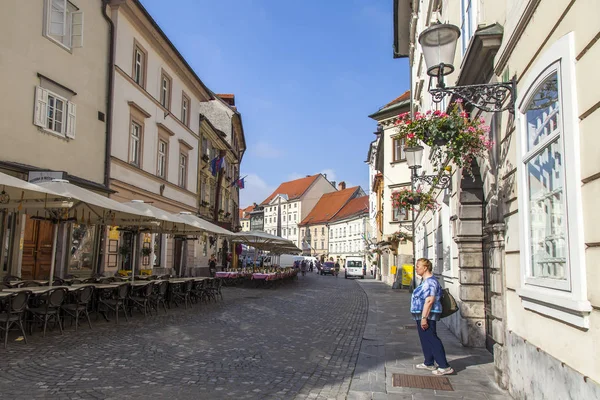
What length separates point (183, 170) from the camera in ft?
86.1

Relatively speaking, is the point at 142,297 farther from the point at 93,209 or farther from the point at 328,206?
the point at 328,206

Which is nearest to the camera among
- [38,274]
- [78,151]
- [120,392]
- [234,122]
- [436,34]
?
[120,392]

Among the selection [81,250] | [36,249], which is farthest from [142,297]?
[81,250]

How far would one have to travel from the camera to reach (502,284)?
6363 millimetres

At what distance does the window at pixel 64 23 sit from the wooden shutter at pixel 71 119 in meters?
1.81

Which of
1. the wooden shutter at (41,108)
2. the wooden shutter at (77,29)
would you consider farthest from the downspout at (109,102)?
the wooden shutter at (41,108)

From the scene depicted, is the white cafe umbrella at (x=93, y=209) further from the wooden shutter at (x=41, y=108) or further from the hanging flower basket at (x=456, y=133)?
the hanging flower basket at (x=456, y=133)

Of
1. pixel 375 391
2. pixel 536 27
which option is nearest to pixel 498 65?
pixel 536 27

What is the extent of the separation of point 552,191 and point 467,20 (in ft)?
17.9

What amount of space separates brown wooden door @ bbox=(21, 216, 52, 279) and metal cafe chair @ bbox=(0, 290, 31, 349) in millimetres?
6480

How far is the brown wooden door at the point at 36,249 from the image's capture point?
1427 centimetres

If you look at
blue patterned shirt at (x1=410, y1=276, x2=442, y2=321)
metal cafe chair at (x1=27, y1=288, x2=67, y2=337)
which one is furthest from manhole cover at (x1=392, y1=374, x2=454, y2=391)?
metal cafe chair at (x1=27, y1=288, x2=67, y2=337)

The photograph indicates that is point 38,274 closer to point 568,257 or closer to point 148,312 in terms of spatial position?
point 148,312

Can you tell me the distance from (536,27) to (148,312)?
11082mm
